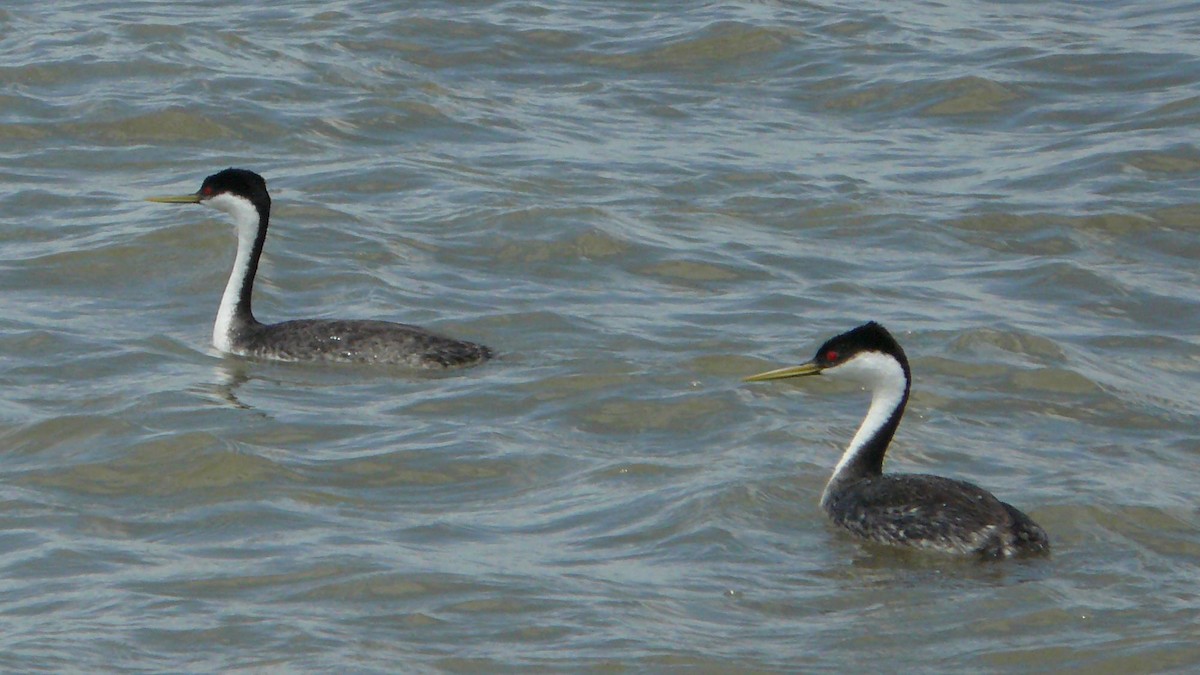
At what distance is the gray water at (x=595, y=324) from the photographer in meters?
7.53

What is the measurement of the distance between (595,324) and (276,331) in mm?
1769

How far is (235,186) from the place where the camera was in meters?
12.0

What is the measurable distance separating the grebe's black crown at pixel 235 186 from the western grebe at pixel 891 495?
3.90 meters

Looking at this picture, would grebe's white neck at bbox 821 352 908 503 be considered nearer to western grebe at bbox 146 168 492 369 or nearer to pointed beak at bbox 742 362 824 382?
pointed beak at bbox 742 362 824 382

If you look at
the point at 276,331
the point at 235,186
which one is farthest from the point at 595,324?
the point at 235,186

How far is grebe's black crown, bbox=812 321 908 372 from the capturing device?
30.3 ft

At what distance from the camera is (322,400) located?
10484 millimetres

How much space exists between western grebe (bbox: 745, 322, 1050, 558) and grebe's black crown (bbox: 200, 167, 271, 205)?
390 cm

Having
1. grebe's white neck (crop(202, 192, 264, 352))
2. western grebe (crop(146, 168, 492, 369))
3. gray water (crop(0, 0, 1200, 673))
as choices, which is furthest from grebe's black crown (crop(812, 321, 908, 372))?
grebe's white neck (crop(202, 192, 264, 352))

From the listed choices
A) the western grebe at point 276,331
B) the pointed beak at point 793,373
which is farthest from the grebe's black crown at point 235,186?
the pointed beak at point 793,373

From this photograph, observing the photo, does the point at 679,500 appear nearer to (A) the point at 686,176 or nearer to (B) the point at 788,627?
(B) the point at 788,627

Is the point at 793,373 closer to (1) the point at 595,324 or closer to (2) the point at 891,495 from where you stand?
(2) the point at 891,495

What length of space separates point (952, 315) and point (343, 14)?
8.56 metres

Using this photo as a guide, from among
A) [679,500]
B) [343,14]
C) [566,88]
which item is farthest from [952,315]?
[343,14]
